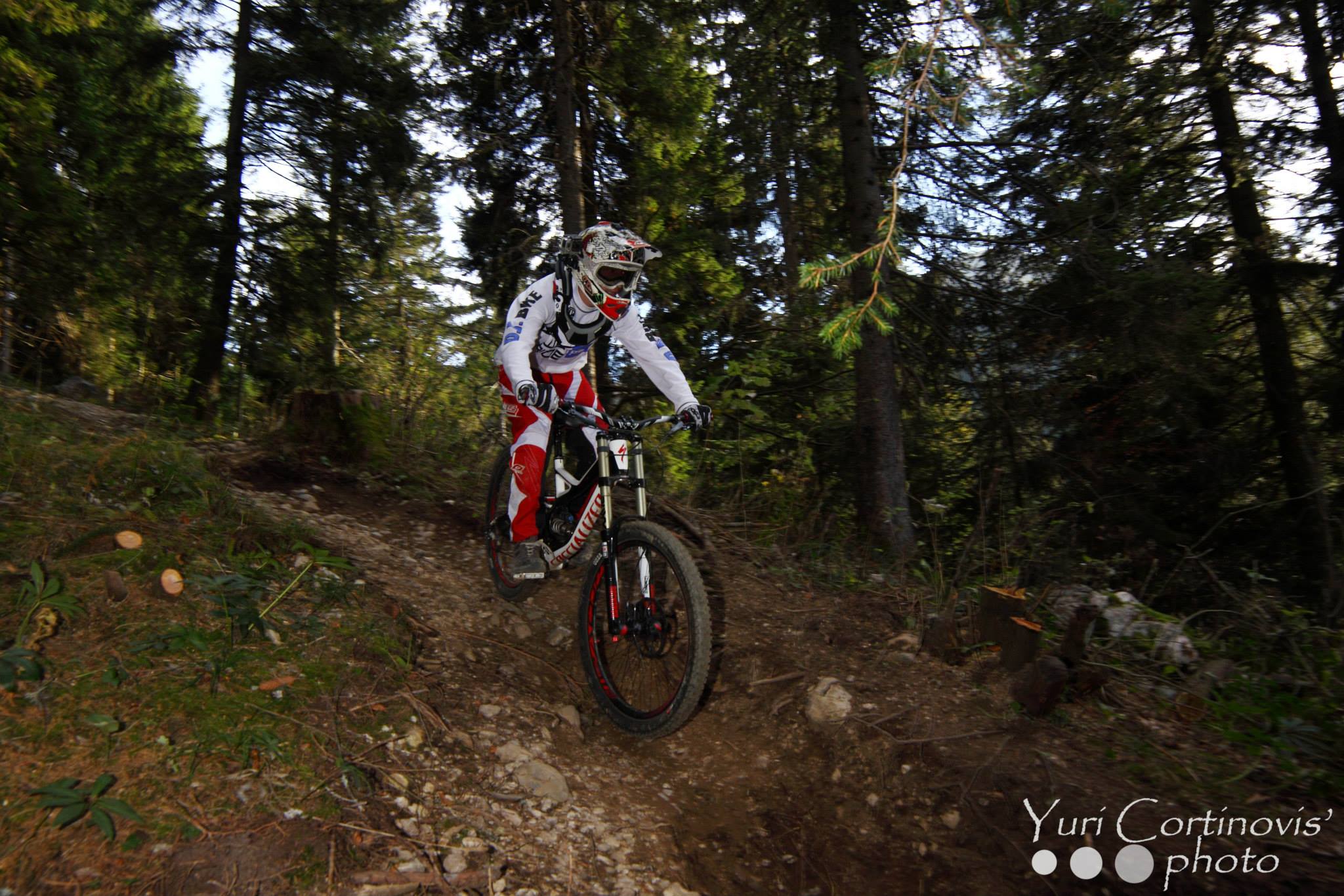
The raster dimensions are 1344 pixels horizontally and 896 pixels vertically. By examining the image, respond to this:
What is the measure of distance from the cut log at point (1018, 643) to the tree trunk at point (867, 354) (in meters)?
2.80

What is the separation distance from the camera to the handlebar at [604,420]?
13.6 feet

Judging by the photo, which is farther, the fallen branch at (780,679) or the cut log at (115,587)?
the fallen branch at (780,679)

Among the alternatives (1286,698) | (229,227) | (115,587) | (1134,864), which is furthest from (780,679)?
(229,227)

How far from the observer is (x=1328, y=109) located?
912 cm

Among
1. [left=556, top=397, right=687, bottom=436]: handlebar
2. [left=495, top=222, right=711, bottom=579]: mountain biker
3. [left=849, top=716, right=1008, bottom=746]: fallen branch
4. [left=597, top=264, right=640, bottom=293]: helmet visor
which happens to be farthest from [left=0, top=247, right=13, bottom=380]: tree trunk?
[left=849, top=716, right=1008, bottom=746]: fallen branch

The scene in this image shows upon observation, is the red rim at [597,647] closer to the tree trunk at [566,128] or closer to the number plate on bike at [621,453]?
the number plate on bike at [621,453]

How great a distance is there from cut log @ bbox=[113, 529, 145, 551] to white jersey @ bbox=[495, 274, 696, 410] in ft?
6.83

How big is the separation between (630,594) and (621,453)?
79 centimetres

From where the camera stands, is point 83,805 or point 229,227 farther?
point 229,227

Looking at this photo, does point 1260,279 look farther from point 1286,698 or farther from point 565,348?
point 565,348

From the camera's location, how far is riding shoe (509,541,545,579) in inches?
195

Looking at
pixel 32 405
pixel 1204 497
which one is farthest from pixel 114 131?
pixel 1204 497

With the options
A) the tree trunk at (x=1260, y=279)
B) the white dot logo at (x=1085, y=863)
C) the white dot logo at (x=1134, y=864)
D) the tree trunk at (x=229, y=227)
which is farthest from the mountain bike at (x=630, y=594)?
the tree trunk at (x=229, y=227)

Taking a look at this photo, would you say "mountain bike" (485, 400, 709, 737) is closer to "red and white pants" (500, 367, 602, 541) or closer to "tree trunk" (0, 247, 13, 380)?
"red and white pants" (500, 367, 602, 541)
